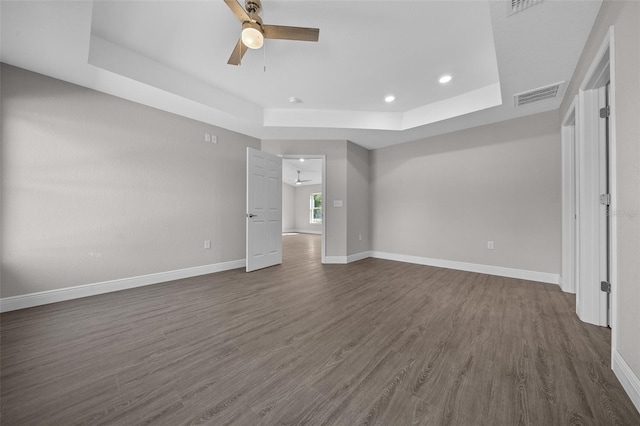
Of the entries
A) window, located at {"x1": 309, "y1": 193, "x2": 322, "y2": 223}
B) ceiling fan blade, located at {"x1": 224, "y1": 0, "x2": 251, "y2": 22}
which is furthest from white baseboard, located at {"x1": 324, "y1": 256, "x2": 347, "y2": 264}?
window, located at {"x1": 309, "y1": 193, "x2": 322, "y2": 223}

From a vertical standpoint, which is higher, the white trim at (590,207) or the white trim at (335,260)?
the white trim at (590,207)

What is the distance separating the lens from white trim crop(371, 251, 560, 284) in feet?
11.3

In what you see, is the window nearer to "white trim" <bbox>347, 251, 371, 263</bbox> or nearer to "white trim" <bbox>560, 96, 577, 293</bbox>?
"white trim" <bbox>347, 251, 371, 263</bbox>

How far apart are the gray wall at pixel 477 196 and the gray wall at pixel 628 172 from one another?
8.29ft

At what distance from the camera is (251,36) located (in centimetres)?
194

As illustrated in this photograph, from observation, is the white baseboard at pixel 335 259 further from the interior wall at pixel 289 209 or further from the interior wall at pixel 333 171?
the interior wall at pixel 289 209

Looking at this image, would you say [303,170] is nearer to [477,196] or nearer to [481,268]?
[477,196]

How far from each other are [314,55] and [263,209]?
8.79 feet

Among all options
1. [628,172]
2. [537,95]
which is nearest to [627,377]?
[628,172]

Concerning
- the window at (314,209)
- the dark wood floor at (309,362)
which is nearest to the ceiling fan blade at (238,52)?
the dark wood floor at (309,362)

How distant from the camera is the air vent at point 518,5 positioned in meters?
1.70

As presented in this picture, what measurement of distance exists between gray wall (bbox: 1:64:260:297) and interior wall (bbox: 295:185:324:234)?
25.5ft

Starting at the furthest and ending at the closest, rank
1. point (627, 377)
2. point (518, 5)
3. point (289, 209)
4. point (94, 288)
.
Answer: point (289, 209) → point (94, 288) → point (518, 5) → point (627, 377)

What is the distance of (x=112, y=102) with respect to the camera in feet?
10.1
